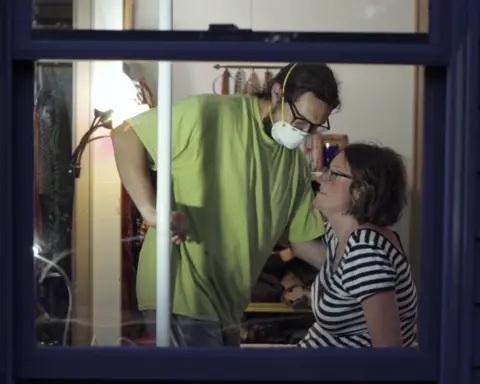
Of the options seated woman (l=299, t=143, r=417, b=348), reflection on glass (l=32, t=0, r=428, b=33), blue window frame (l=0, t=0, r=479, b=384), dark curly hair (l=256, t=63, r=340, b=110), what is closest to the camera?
blue window frame (l=0, t=0, r=479, b=384)

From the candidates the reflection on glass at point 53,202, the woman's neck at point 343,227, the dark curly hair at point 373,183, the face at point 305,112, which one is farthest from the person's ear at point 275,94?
the reflection on glass at point 53,202

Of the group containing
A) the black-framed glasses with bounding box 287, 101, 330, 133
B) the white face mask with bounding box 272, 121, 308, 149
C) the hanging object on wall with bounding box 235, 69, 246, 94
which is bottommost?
the white face mask with bounding box 272, 121, 308, 149

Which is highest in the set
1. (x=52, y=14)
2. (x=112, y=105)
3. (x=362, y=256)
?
(x=52, y=14)

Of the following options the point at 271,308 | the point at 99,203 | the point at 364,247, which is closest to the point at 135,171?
the point at 99,203

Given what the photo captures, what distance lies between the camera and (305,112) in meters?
2.07

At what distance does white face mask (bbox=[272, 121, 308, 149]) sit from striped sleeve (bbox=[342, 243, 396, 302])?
0.27m

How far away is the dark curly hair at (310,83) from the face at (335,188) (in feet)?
0.47

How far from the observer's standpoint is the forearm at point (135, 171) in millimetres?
1994

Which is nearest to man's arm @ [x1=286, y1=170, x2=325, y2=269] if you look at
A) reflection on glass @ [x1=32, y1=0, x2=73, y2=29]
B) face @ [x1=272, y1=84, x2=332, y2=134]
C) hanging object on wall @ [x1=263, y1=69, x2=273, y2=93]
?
face @ [x1=272, y1=84, x2=332, y2=134]

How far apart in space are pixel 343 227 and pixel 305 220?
0.30 ft

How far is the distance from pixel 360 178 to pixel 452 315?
19.1 inches

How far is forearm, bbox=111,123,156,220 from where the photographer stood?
1994 millimetres

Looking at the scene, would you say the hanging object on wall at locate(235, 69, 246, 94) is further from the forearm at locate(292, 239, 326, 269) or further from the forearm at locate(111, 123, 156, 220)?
the forearm at locate(292, 239, 326, 269)

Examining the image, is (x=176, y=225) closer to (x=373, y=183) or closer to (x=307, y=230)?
(x=307, y=230)
